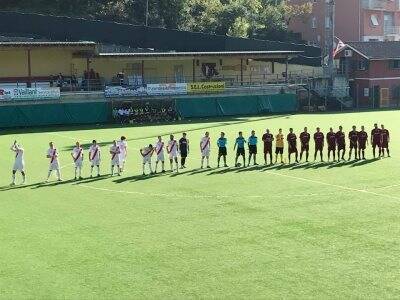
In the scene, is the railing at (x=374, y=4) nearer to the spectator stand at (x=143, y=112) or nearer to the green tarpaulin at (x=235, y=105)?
the green tarpaulin at (x=235, y=105)

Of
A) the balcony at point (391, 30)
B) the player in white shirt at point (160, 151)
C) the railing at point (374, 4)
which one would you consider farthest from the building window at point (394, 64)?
the player in white shirt at point (160, 151)

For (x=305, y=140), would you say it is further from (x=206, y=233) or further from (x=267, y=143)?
(x=206, y=233)

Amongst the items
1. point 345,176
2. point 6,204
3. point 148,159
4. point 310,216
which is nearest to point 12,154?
point 148,159

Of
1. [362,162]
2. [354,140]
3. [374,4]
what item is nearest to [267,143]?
[354,140]

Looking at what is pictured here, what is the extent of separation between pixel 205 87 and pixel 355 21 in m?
33.2

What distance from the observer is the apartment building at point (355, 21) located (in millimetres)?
81062

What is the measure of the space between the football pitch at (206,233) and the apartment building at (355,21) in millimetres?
55499

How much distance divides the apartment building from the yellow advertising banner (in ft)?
92.3

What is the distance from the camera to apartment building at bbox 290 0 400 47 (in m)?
81.1

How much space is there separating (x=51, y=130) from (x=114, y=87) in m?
7.82

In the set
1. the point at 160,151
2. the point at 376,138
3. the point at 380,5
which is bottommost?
the point at 160,151

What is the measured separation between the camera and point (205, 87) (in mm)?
54625

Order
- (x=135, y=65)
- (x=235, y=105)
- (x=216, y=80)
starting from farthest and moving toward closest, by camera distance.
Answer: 1. (x=216, y=80)
2. (x=135, y=65)
3. (x=235, y=105)


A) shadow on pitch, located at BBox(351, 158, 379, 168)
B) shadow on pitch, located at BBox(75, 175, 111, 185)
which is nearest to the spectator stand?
shadow on pitch, located at BBox(351, 158, 379, 168)
